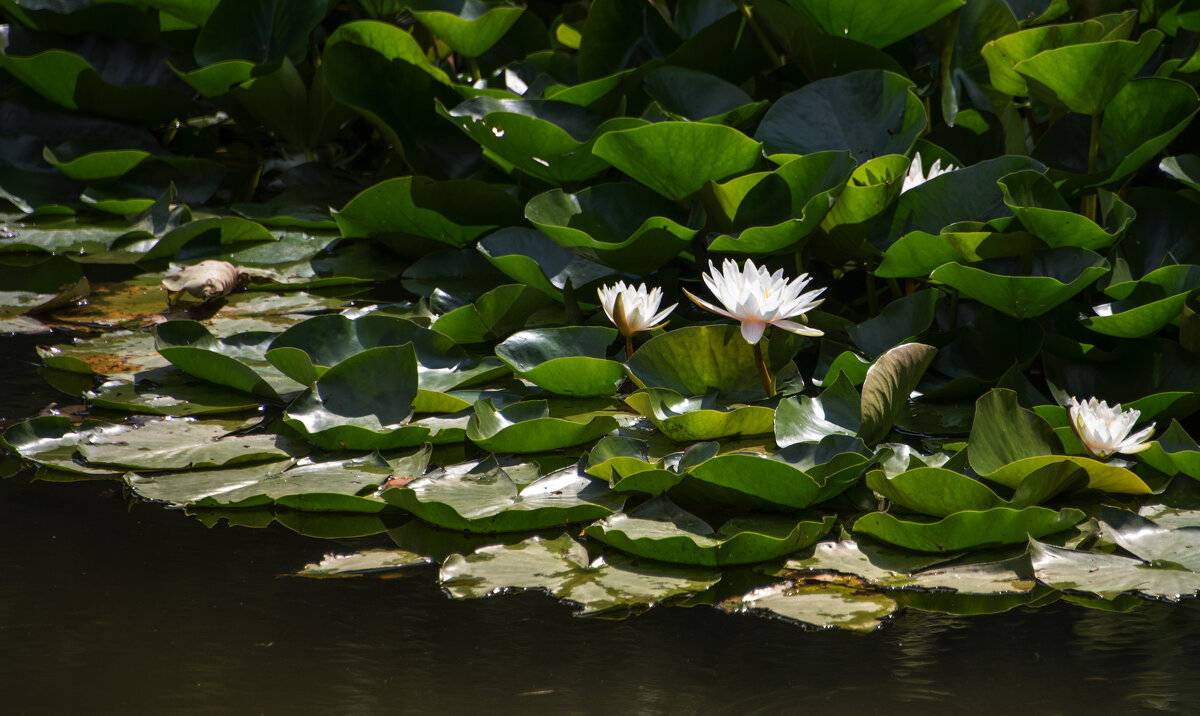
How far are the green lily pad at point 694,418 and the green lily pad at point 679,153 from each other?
445 millimetres

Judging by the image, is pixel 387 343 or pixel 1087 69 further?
pixel 387 343

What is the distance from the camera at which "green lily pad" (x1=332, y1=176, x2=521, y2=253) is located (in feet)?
7.25

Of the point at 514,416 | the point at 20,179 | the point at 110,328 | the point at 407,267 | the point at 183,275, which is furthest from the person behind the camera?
the point at 20,179

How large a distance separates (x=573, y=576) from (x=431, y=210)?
1.25 metres

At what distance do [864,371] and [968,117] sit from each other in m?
0.83

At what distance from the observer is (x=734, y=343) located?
164 centimetres

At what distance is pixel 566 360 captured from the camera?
163cm

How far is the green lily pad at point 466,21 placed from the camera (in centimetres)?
249

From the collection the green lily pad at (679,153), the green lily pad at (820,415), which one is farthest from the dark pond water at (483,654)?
the green lily pad at (679,153)

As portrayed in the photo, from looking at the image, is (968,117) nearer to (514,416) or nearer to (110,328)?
(514,416)

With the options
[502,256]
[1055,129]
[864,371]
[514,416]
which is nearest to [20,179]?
[502,256]

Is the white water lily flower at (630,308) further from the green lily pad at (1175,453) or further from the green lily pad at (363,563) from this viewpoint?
the green lily pad at (1175,453)

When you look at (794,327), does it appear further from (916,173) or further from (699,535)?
(916,173)

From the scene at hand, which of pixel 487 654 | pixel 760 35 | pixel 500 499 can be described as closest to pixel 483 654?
pixel 487 654
